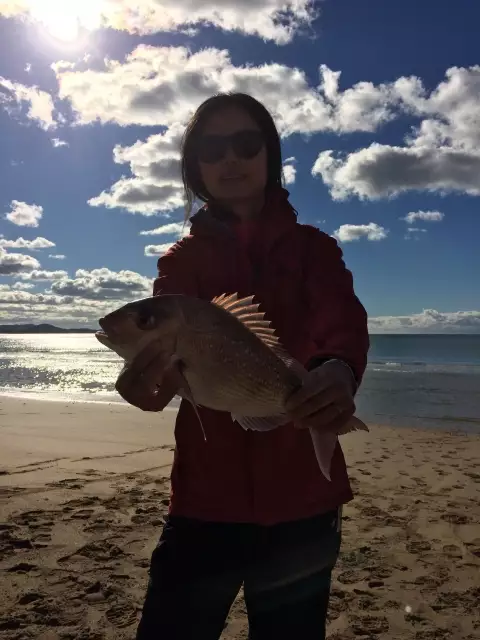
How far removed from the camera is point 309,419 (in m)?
1.78

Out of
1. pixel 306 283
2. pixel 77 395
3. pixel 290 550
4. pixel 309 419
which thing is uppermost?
pixel 306 283

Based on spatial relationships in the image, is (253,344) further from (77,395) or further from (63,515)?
(77,395)

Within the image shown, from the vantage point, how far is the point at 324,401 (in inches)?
68.6

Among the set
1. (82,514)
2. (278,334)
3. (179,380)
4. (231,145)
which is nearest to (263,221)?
(231,145)

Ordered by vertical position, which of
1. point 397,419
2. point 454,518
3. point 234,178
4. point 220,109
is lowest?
point 397,419

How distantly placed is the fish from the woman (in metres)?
0.08

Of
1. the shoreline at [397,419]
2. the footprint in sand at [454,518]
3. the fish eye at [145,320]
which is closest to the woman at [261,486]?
the fish eye at [145,320]

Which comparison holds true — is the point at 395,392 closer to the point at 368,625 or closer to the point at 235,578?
the point at 368,625

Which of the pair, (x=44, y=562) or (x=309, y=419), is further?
(x=44, y=562)

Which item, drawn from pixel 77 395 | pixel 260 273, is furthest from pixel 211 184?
pixel 77 395

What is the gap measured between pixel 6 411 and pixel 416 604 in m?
13.8

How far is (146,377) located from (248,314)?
44 cm

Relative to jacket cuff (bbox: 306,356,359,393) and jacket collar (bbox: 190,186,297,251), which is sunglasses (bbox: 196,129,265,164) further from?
jacket cuff (bbox: 306,356,359,393)

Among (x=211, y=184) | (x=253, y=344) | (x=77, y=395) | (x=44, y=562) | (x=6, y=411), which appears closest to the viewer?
(x=253, y=344)
